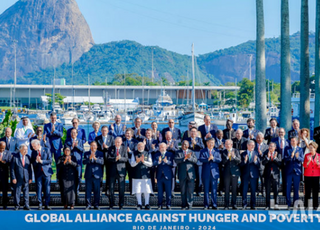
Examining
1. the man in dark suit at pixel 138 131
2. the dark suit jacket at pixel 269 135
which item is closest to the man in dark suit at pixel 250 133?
the dark suit jacket at pixel 269 135

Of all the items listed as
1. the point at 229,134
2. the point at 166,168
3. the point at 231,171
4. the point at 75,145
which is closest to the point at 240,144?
the point at 229,134

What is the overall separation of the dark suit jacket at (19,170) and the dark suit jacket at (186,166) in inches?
146

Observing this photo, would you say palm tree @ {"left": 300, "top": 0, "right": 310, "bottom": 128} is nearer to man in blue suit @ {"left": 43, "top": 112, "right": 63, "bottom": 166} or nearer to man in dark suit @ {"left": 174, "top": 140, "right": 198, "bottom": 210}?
man in dark suit @ {"left": 174, "top": 140, "right": 198, "bottom": 210}

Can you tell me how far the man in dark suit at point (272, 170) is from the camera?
12.2m

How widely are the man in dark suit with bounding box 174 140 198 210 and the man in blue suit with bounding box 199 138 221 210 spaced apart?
0.25 meters

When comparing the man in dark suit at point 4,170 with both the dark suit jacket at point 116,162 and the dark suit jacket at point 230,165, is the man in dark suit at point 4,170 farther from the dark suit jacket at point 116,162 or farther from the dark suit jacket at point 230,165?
the dark suit jacket at point 230,165

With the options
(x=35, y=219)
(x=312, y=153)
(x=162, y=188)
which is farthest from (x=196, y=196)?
(x=35, y=219)

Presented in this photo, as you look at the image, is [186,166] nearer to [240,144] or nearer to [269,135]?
[240,144]

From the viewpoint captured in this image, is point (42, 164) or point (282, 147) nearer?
point (42, 164)

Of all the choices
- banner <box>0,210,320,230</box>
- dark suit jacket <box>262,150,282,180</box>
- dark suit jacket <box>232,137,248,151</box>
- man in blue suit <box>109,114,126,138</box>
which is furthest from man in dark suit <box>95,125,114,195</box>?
dark suit jacket <box>262,150,282,180</box>

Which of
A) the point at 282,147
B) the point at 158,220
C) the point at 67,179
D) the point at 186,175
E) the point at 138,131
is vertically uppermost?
the point at 138,131

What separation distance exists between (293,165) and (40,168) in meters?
6.30

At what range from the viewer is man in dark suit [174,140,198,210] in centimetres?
1224

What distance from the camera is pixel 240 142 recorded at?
12.9 m
